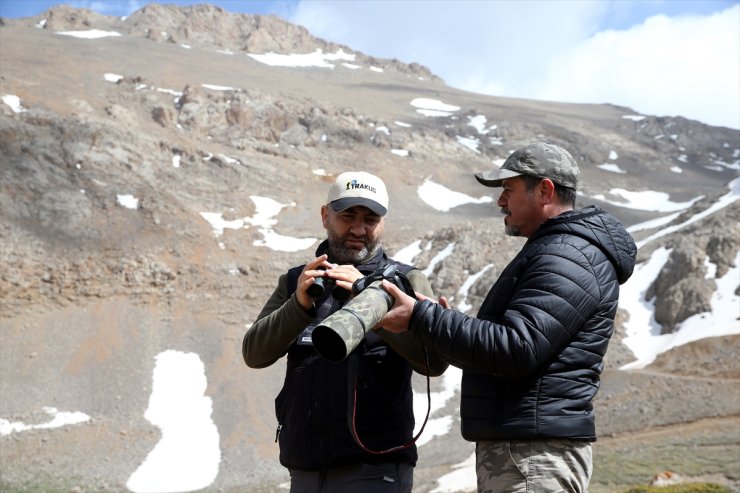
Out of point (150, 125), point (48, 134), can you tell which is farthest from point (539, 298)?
point (150, 125)

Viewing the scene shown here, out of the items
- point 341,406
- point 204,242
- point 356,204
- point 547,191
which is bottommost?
point 204,242

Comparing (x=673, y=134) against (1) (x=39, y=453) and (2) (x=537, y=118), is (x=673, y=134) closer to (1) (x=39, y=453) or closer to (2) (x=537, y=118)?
(2) (x=537, y=118)

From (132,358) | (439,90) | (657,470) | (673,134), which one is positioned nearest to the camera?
(657,470)

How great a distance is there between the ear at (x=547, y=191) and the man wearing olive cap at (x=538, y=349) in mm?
213

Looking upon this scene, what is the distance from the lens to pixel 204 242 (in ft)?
169

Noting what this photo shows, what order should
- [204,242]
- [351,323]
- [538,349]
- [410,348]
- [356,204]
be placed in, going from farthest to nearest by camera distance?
[204,242], [356,204], [410,348], [538,349], [351,323]

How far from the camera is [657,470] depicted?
18562mm

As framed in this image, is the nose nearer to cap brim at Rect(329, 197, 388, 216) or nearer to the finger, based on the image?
cap brim at Rect(329, 197, 388, 216)

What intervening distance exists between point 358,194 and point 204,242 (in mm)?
48026

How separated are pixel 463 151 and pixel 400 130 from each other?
24.9 feet

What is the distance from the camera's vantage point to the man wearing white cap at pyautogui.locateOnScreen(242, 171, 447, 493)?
4.37 meters

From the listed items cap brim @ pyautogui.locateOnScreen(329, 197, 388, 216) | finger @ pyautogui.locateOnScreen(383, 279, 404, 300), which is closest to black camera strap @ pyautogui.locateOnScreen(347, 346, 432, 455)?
finger @ pyautogui.locateOnScreen(383, 279, 404, 300)

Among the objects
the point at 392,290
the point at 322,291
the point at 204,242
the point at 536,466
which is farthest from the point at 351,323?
the point at 204,242

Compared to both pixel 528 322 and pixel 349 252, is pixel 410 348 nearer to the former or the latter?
pixel 349 252
